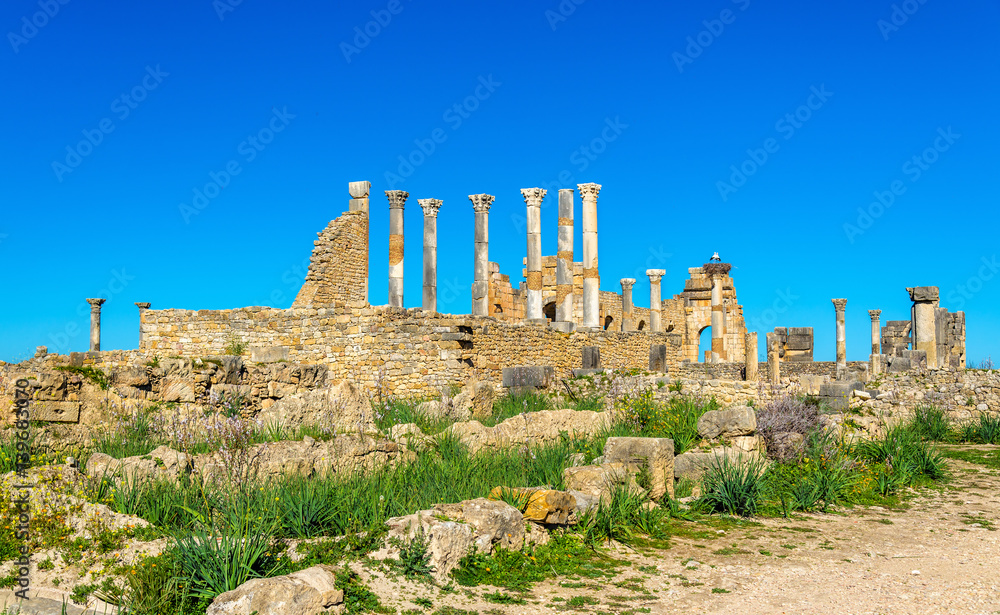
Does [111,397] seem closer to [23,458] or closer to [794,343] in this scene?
[23,458]

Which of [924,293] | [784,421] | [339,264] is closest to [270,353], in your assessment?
[339,264]

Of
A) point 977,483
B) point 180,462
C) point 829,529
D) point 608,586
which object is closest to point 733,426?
point 829,529

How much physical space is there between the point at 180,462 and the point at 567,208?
20933 millimetres

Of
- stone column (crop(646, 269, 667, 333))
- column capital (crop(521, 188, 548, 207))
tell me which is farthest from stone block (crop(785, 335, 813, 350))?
column capital (crop(521, 188, 548, 207))

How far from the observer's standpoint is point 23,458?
748 cm

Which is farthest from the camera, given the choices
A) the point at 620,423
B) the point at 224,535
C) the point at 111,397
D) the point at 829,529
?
the point at 620,423

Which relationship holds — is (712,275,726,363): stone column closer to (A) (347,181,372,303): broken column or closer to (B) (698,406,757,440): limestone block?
(A) (347,181,372,303): broken column

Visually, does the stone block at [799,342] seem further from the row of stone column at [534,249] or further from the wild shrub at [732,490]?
the wild shrub at [732,490]

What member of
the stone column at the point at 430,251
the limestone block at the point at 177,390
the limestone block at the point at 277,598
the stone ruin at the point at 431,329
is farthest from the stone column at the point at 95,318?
the limestone block at the point at 277,598

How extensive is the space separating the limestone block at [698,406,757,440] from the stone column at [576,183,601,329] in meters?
15.5

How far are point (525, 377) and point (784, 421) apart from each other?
6209 mm

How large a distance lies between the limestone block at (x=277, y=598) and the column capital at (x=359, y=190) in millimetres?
19335

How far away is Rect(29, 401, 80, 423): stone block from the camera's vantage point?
415 inches

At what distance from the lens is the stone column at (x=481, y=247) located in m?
28.5
